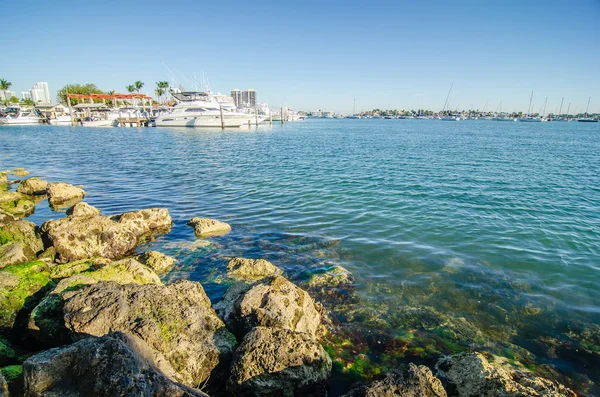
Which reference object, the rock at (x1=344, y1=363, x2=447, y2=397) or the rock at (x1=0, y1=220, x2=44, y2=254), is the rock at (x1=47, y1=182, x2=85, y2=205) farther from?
the rock at (x1=344, y1=363, x2=447, y2=397)

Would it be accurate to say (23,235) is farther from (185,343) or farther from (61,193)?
(61,193)

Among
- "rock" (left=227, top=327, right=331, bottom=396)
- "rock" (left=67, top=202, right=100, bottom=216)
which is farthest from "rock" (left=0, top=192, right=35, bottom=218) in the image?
"rock" (left=227, top=327, right=331, bottom=396)

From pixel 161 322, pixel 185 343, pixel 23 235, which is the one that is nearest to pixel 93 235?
pixel 23 235

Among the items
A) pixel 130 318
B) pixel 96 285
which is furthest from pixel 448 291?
pixel 96 285

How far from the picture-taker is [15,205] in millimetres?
13938

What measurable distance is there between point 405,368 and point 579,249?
10185 millimetres

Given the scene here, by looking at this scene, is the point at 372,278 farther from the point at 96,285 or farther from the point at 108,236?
the point at 108,236

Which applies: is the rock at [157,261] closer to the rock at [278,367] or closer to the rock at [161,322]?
the rock at [161,322]

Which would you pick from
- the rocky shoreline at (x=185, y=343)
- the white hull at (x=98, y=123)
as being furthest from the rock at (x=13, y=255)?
the white hull at (x=98, y=123)

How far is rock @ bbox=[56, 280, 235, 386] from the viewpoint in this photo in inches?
182

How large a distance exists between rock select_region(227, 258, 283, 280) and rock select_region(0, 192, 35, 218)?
36.4ft

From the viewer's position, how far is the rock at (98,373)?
304cm

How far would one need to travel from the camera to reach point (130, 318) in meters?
4.83

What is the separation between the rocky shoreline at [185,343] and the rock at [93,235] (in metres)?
1.37
